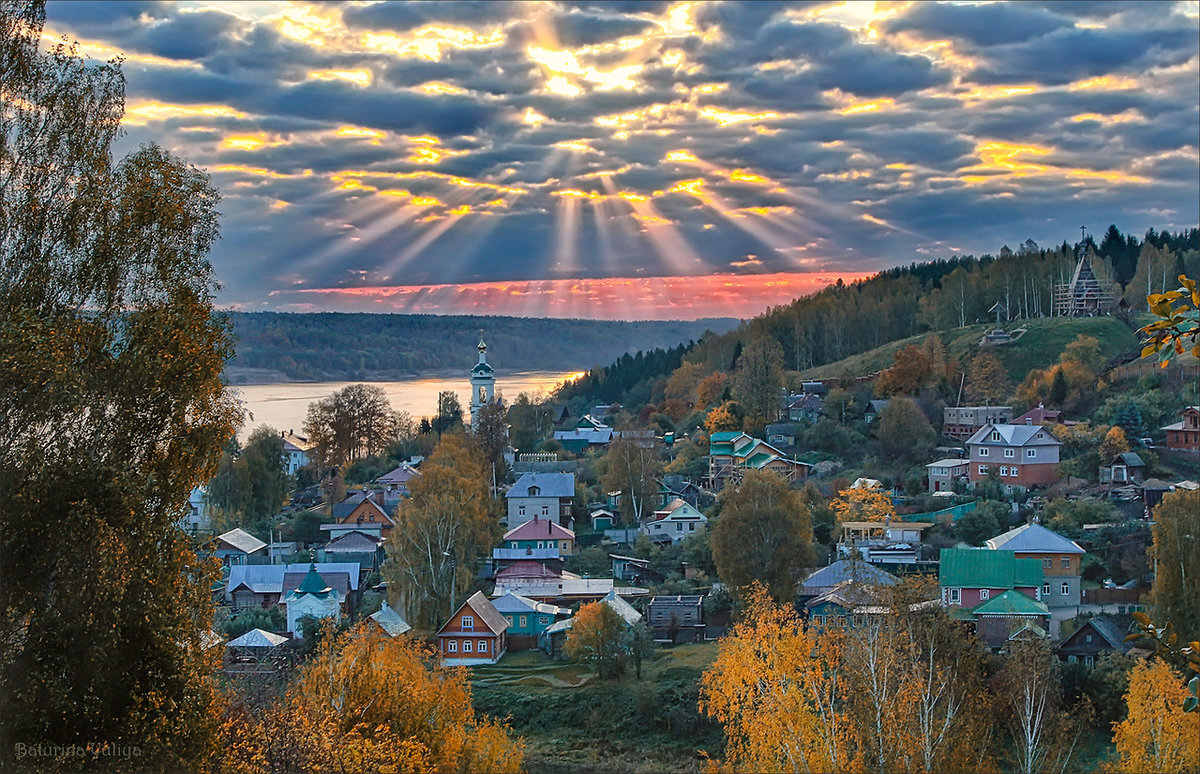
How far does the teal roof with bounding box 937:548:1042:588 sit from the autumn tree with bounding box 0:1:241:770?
18751 millimetres

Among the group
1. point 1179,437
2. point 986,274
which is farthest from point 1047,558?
point 986,274

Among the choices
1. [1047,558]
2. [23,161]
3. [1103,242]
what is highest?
[1103,242]

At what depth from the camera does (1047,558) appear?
2362 cm

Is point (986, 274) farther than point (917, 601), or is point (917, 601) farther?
point (986, 274)

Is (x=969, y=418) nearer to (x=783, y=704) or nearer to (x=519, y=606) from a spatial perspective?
(x=519, y=606)

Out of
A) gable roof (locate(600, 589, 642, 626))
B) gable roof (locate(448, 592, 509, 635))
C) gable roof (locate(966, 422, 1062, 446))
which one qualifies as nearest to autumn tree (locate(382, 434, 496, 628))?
gable roof (locate(448, 592, 509, 635))

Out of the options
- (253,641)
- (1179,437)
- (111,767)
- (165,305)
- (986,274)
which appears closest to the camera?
(111,767)

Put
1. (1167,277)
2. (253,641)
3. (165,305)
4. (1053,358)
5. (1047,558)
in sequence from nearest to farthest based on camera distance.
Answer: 1. (165,305)
2. (253,641)
3. (1047,558)
4. (1053,358)
5. (1167,277)

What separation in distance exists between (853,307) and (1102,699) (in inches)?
2125

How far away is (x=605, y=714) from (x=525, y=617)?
220 inches

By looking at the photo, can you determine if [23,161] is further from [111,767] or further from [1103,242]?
[1103,242]

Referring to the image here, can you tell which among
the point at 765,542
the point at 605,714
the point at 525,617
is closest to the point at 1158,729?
the point at 605,714

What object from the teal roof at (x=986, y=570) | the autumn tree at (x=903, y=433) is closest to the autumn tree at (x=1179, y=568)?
the teal roof at (x=986, y=570)

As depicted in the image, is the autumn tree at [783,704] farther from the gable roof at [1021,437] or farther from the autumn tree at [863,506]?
the gable roof at [1021,437]
